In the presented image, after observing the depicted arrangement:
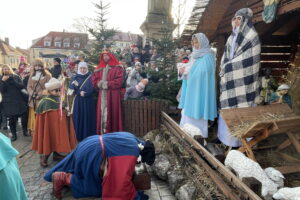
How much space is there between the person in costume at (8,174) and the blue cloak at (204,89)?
323 cm

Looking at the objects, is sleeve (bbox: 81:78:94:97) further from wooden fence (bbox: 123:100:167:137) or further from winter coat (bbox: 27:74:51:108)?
winter coat (bbox: 27:74:51:108)

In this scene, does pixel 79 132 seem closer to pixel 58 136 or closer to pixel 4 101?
pixel 58 136

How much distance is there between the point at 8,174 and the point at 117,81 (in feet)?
14.7

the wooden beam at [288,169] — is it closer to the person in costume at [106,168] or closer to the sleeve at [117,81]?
the person in costume at [106,168]

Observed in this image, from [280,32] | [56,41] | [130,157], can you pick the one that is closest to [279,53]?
[280,32]

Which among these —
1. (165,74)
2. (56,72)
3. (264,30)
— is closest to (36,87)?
(56,72)

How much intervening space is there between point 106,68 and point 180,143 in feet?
9.18

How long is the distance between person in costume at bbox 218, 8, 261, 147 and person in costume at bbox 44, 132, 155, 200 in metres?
1.56

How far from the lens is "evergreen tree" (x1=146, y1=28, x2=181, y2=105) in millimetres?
6078

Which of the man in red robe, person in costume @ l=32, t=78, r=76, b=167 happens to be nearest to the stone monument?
the man in red robe

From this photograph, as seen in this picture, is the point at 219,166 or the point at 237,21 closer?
the point at 219,166

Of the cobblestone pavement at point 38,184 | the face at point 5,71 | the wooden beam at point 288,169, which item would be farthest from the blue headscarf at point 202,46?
the face at point 5,71

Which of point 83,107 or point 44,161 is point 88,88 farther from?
point 44,161

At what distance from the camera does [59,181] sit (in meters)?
3.33
